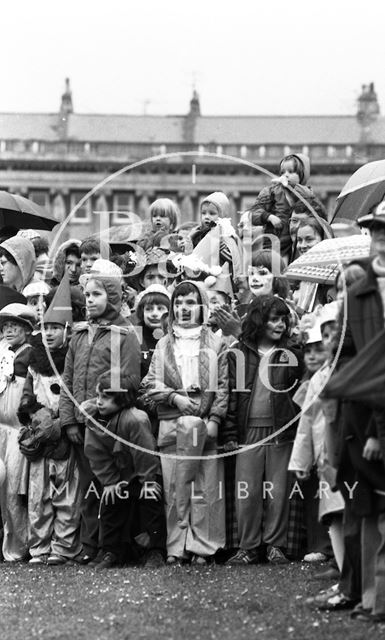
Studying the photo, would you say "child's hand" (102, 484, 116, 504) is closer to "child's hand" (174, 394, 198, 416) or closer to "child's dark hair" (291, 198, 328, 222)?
"child's hand" (174, 394, 198, 416)

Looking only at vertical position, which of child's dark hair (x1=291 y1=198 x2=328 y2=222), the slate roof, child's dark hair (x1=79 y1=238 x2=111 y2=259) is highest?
the slate roof

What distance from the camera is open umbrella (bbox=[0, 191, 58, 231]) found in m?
19.0

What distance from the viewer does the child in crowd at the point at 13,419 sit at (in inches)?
531

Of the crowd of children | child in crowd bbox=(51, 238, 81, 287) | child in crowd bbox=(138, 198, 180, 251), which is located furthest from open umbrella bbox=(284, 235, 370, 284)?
child in crowd bbox=(51, 238, 81, 287)

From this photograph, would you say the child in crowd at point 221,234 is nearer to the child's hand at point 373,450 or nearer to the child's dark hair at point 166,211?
the child's dark hair at point 166,211

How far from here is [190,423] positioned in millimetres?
A: 12641

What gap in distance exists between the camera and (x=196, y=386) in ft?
42.0

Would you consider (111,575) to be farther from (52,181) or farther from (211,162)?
(52,181)

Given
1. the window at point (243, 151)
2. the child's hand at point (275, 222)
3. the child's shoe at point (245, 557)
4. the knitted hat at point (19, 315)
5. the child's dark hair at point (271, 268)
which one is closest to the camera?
the child's shoe at point (245, 557)

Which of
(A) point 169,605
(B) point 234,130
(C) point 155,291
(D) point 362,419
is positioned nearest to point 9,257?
(C) point 155,291

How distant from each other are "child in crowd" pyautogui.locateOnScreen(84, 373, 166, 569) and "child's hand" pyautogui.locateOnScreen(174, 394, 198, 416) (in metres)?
0.29

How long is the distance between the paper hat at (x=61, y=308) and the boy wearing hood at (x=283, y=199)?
2.73 meters

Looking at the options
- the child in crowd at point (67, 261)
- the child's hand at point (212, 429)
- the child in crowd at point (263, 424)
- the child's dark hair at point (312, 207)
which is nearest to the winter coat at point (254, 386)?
the child in crowd at point (263, 424)

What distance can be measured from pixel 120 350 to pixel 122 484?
3.51ft
